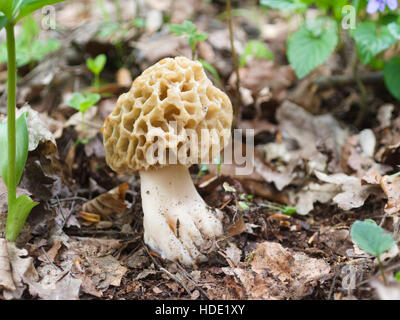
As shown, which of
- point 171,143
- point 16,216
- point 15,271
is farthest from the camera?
point 171,143

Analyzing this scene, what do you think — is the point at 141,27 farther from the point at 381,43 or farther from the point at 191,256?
the point at 191,256

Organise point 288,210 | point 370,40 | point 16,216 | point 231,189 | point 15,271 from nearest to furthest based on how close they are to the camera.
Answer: point 15,271 → point 16,216 → point 231,189 → point 288,210 → point 370,40

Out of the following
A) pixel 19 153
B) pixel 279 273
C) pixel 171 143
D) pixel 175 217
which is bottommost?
pixel 279 273

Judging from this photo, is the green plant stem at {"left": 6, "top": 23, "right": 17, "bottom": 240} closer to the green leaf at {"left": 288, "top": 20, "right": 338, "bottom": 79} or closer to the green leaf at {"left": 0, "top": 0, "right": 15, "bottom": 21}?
the green leaf at {"left": 0, "top": 0, "right": 15, "bottom": 21}

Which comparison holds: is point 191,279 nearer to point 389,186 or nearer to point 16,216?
point 16,216

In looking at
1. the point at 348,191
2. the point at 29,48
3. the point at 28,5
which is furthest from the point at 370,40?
the point at 29,48
